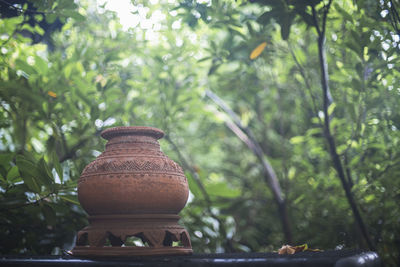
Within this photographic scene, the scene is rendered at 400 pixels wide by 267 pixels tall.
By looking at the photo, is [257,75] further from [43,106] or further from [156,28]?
[43,106]

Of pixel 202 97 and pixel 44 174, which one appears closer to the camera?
pixel 44 174

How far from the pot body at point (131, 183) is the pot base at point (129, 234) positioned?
0.03 meters

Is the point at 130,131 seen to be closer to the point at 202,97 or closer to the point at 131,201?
the point at 131,201

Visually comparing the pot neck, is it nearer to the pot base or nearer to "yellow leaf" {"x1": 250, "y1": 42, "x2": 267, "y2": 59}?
the pot base

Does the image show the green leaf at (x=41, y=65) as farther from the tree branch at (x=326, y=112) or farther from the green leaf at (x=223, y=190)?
the tree branch at (x=326, y=112)

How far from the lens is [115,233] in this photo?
5.11 feet

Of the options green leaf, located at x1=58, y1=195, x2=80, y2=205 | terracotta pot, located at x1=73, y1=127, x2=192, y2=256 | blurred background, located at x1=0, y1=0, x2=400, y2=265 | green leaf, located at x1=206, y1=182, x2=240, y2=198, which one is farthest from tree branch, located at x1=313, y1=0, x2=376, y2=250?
green leaf, located at x1=58, y1=195, x2=80, y2=205

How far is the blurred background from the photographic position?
6.48 ft

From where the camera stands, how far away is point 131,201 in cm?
157

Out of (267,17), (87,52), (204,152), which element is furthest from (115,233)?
(204,152)

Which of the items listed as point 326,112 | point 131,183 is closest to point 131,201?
point 131,183

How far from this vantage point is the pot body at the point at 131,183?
1.58 meters

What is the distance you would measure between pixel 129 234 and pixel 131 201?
12 cm

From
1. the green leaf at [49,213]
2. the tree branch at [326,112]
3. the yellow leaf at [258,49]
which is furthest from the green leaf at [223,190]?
the green leaf at [49,213]
